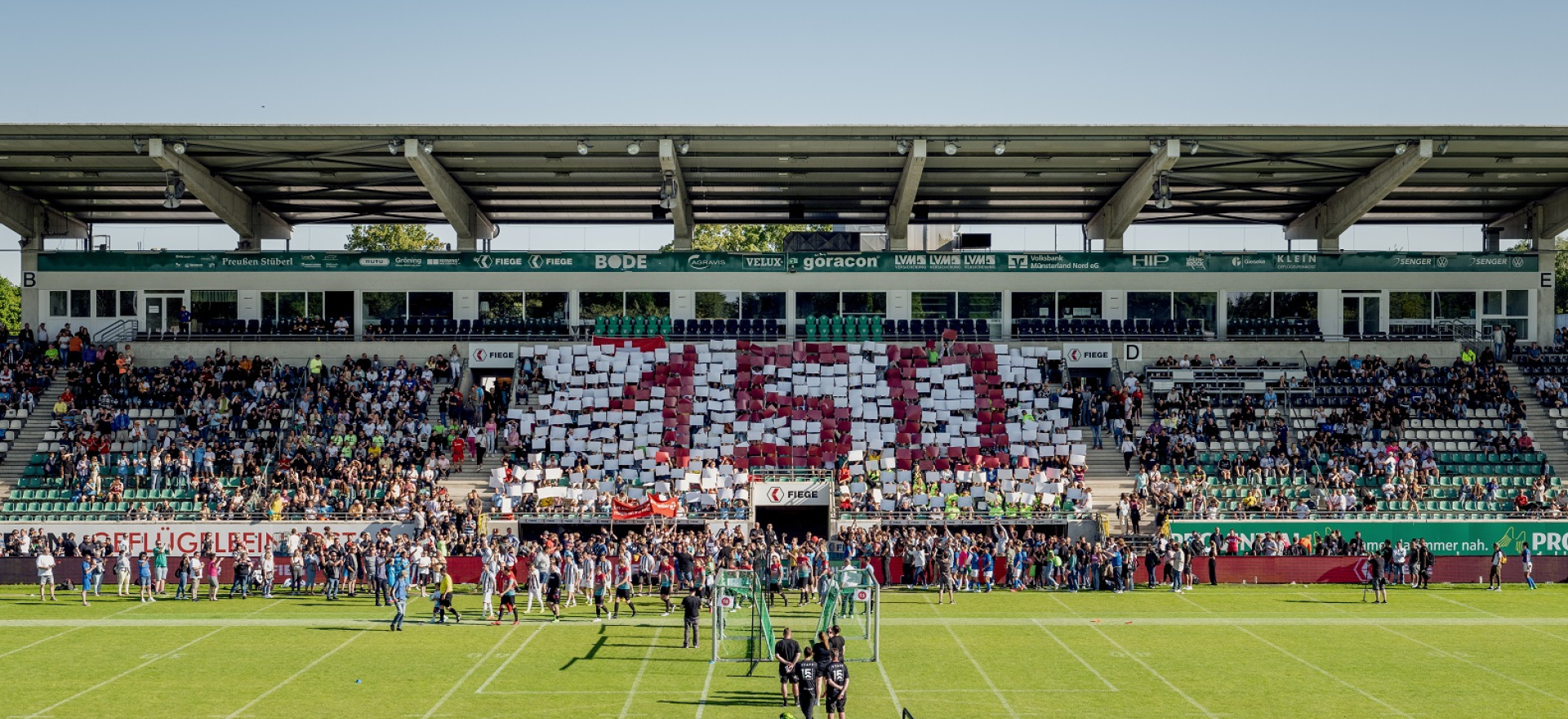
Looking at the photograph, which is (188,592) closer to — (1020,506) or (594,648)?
(594,648)

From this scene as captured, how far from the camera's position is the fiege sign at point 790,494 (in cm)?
4197

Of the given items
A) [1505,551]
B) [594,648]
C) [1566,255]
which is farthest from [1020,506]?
[1566,255]

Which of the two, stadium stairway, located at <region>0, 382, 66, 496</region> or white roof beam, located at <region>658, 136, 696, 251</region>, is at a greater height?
white roof beam, located at <region>658, 136, 696, 251</region>

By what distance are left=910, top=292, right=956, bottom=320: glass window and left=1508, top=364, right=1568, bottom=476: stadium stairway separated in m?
18.8

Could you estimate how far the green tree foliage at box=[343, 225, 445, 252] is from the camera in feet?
274

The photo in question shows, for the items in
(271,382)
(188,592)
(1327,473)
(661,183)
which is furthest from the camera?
(661,183)

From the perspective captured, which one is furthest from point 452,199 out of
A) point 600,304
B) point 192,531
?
point 192,531

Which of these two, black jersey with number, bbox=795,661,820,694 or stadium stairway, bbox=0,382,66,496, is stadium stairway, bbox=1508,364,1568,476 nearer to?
black jersey with number, bbox=795,661,820,694

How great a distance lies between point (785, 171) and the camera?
51.2 m

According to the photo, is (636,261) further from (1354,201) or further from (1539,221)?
(1539,221)

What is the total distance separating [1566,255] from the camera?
326 ft

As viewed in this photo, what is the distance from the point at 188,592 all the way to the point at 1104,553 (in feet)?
70.5

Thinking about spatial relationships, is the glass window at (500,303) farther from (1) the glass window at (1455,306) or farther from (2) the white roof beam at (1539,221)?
(2) the white roof beam at (1539,221)

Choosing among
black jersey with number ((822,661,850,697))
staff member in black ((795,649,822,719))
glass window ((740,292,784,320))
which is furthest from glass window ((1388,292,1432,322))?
staff member in black ((795,649,822,719))
